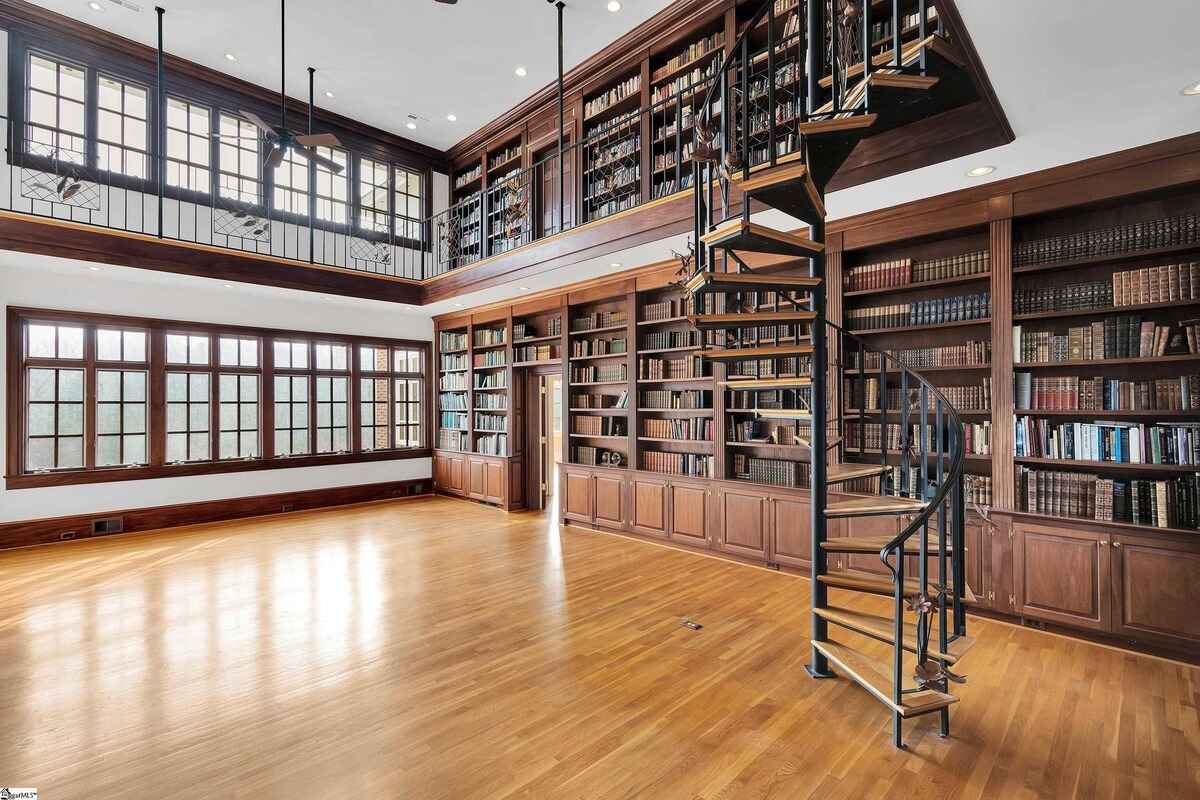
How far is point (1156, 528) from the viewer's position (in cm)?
341

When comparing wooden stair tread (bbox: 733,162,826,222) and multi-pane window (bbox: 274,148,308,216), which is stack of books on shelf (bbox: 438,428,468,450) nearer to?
multi-pane window (bbox: 274,148,308,216)

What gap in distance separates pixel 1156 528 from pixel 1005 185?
2.50 m

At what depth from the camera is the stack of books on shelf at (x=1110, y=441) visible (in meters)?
3.44

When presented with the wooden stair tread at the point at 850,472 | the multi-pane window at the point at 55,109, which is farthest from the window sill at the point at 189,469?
the wooden stair tread at the point at 850,472

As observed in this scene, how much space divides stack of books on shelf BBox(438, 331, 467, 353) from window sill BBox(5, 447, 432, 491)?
6.14 feet

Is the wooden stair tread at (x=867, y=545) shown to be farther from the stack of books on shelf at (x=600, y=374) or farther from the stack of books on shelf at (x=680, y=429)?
the stack of books on shelf at (x=600, y=374)

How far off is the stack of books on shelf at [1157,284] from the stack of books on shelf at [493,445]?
271 inches

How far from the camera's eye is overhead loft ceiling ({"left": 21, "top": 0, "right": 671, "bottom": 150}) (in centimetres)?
584

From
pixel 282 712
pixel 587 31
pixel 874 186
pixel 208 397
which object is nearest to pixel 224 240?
pixel 208 397

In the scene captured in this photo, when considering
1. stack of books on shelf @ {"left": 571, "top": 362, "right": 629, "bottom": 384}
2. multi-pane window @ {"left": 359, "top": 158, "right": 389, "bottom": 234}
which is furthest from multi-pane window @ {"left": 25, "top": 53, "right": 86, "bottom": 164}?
stack of books on shelf @ {"left": 571, "top": 362, "right": 629, "bottom": 384}

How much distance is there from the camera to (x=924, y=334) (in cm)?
465

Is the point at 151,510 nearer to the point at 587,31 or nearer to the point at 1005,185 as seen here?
the point at 587,31

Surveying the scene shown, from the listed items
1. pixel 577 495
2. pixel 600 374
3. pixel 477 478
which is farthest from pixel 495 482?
pixel 600 374

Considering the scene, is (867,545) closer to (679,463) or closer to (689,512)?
(689,512)
